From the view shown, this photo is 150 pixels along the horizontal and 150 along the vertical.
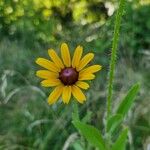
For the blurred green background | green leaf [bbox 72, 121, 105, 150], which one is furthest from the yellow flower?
the blurred green background

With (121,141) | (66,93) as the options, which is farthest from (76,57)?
(121,141)

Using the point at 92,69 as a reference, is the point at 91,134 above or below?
below

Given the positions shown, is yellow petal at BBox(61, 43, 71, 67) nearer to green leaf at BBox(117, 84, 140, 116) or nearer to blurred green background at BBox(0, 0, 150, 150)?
green leaf at BBox(117, 84, 140, 116)

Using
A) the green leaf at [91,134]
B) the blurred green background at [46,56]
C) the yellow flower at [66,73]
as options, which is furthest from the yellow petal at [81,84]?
the blurred green background at [46,56]

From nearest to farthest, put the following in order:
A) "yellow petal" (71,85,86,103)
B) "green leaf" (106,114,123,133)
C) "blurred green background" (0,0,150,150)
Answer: "yellow petal" (71,85,86,103) → "green leaf" (106,114,123,133) → "blurred green background" (0,0,150,150)

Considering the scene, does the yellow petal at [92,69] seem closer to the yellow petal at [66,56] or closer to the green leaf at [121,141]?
the yellow petal at [66,56]

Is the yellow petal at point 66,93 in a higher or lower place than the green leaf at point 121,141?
higher

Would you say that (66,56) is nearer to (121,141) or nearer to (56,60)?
(56,60)
